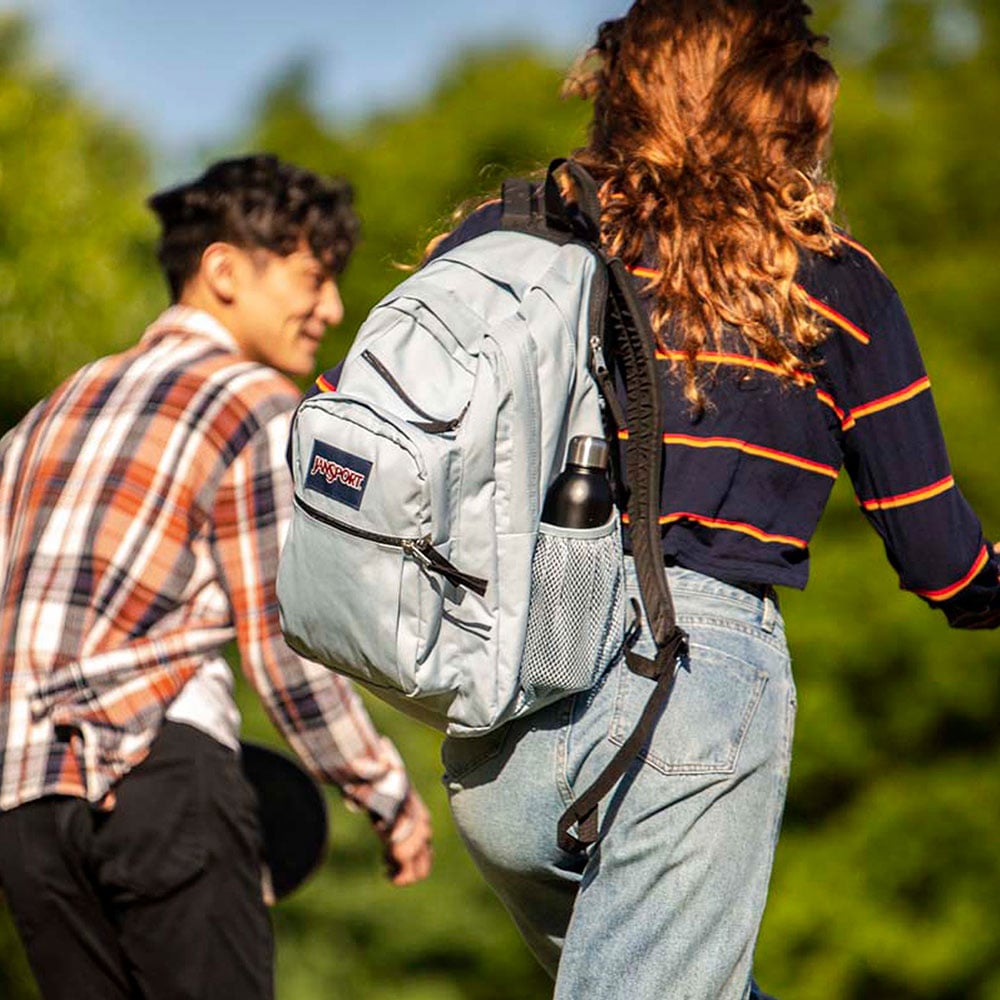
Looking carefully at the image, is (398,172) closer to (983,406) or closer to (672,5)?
(983,406)

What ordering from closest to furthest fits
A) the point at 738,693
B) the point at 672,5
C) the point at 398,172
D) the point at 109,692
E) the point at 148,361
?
the point at 738,693 → the point at 672,5 → the point at 109,692 → the point at 148,361 → the point at 398,172

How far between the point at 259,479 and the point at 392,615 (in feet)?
3.65

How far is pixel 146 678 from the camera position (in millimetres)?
3340

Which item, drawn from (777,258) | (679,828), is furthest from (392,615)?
(777,258)

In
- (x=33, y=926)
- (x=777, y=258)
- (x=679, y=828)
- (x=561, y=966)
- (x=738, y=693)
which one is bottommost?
(x=33, y=926)

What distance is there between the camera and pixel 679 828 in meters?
2.48

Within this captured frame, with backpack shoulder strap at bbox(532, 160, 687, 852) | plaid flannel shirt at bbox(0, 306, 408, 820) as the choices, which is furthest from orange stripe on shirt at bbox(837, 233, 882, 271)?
plaid flannel shirt at bbox(0, 306, 408, 820)

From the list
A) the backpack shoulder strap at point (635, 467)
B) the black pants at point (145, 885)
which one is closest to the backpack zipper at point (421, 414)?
the backpack shoulder strap at point (635, 467)

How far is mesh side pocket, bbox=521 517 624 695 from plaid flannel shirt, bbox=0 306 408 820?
1.03 meters

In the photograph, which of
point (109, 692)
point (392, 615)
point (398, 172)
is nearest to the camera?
point (392, 615)

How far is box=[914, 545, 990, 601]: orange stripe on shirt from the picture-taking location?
2756mm

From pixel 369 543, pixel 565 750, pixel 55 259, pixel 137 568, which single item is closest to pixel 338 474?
pixel 369 543

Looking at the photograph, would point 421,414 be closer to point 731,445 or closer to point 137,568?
point 731,445

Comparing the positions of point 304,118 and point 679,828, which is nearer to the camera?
point 679,828
